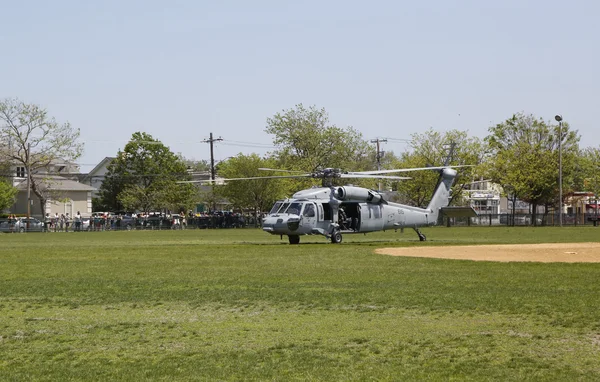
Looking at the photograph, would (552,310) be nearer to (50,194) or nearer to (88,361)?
(88,361)

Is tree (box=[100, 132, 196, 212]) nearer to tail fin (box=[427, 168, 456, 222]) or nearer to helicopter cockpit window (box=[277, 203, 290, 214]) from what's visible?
tail fin (box=[427, 168, 456, 222])

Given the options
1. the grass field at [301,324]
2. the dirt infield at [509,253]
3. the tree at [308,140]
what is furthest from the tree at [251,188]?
the grass field at [301,324]

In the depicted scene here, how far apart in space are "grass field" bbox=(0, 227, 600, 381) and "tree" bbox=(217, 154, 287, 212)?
68.4 m

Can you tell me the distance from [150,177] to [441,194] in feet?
238

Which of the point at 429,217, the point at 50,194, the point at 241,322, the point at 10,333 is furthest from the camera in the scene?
the point at 50,194

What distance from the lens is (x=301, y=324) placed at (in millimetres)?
14078

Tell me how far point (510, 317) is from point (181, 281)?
9.26 meters

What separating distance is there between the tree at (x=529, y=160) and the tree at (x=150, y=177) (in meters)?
37.8

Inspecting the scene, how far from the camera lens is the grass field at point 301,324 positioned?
1059cm

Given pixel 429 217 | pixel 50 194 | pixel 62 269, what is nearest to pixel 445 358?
pixel 62 269

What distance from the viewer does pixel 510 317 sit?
1474 cm

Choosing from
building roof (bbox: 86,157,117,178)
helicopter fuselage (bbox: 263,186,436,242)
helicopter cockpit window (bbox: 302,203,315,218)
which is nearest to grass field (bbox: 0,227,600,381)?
helicopter fuselage (bbox: 263,186,436,242)

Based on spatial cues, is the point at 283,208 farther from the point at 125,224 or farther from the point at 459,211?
the point at 125,224

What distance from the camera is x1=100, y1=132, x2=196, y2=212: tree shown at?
113 meters
